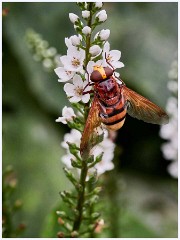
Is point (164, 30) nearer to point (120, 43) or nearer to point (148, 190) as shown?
point (120, 43)

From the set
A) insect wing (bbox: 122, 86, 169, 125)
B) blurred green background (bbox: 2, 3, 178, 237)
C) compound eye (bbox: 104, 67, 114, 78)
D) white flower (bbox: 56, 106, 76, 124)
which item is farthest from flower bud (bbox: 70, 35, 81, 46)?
blurred green background (bbox: 2, 3, 178, 237)

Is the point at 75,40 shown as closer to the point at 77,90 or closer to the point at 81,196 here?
the point at 77,90

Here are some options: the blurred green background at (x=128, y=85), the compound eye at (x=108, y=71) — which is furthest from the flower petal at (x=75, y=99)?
the blurred green background at (x=128, y=85)

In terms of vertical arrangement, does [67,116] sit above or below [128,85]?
below

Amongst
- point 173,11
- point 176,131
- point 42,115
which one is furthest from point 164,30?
point 176,131

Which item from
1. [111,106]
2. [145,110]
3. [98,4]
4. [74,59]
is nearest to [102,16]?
[98,4]

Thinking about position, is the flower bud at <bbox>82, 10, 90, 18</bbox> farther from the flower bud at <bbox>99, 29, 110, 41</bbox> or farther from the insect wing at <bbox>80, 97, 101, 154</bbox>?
the insect wing at <bbox>80, 97, 101, 154</bbox>
